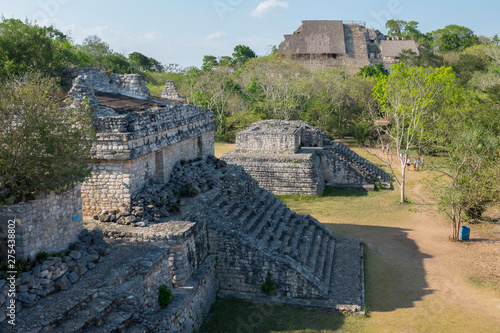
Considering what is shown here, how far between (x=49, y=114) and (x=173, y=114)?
4.45 meters

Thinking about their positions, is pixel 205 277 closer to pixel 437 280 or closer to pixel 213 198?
pixel 213 198

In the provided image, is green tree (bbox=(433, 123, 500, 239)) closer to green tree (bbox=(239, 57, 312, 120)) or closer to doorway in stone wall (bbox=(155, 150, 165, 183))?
doorway in stone wall (bbox=(155, 150, 165, 183))

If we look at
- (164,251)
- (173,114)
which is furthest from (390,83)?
(164,251)

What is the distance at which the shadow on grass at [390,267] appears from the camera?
381 inches

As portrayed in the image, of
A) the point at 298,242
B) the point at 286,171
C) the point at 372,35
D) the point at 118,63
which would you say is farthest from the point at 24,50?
the point at 372,35

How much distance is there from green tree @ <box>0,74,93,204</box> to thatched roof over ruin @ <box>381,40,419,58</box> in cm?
4941

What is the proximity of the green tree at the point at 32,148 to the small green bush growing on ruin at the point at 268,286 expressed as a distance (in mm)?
4642

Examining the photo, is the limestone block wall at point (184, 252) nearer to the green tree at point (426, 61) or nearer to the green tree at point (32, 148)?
the green tree at point (32, 148)

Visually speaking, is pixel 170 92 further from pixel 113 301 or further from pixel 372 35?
pixel 372 35

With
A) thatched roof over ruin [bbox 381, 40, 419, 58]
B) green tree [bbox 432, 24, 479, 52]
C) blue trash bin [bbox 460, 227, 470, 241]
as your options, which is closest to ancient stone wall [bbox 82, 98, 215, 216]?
blue trash bin [bbox 460, 227, 470, 241]

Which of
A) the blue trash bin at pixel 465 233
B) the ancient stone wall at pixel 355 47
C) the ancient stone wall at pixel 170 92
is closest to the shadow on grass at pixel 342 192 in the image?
the blue trash bin at pixel 465 233

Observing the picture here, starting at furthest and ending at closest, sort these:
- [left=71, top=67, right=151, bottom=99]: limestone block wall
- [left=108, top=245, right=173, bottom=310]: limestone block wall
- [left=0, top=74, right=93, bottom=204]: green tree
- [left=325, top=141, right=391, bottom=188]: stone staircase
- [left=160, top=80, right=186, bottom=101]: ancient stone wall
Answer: [left=325, top=141, right=391, bottom=188]: stone staircase → [left=160, top=80, right=186, bottom=101]: ancient stone wall → [left=71, top=67, right=151, bottom=99]: limestone block wall → [left=108, top=245, right=173, bottom=310]: limestone block wall → [left=0, top=74, right=93, bottom=204]: green tree

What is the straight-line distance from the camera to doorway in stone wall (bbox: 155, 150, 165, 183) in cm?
1063

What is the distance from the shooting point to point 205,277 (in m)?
9.12
